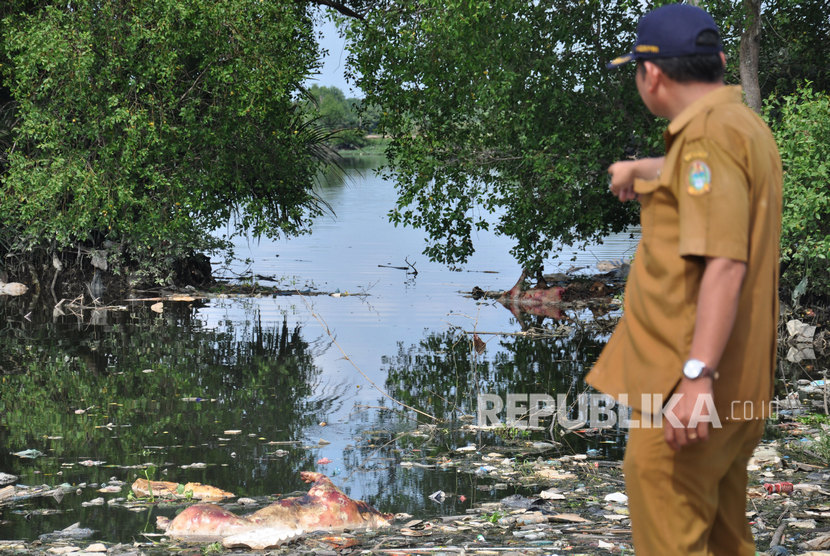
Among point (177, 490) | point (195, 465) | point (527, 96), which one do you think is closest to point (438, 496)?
point (177, 490)

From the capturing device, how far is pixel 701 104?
262 centimetres

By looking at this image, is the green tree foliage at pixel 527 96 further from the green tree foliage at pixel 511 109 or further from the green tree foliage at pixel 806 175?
the green tree foliage at pixel 806 175

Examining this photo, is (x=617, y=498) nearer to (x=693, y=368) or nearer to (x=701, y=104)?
(x=693, y=368)

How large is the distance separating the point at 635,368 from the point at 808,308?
37.0ft

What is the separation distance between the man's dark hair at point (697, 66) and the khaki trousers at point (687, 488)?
0.94 meters

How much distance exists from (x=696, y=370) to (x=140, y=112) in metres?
13.8

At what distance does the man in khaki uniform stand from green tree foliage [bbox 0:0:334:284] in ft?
43.1

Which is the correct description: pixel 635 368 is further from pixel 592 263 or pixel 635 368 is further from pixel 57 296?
pixel 592 263

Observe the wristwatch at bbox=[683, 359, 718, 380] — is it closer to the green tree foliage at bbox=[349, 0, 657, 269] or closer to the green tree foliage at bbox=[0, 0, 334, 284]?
the green tree foliage at bbox=[349, 0, 657, 269]

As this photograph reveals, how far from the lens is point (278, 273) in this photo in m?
19.5

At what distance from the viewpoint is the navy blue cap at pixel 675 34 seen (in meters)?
2.61

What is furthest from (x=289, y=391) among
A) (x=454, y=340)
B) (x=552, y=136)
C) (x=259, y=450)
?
(x=552, y=136)

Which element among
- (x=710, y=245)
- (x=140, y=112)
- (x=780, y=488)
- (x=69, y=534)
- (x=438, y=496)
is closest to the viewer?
(x=710, y=245)

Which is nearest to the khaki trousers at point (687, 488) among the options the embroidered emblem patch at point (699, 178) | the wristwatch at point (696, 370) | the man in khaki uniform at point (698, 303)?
the man in khaki uniform at point (698, 303)
